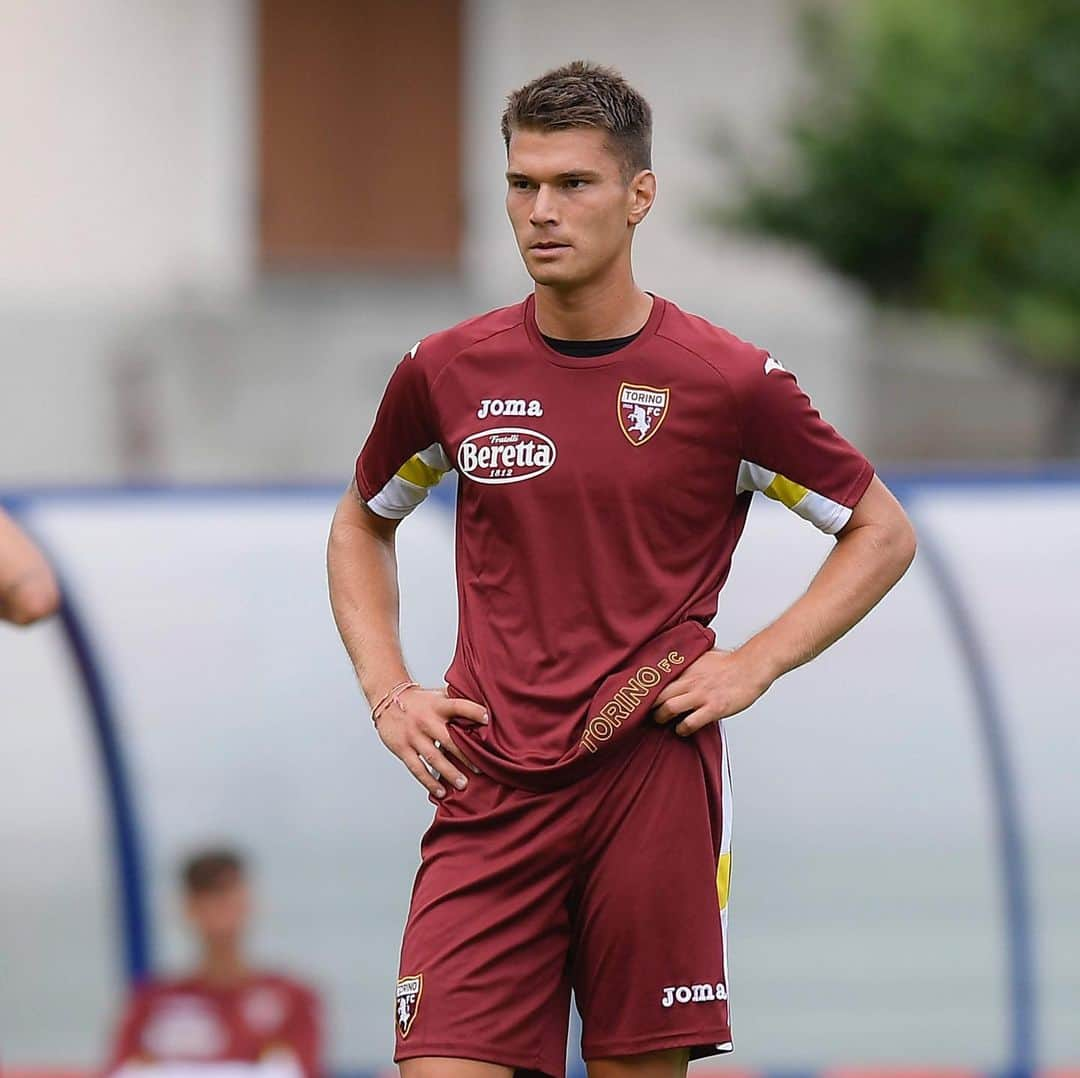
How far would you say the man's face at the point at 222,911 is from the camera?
691cm

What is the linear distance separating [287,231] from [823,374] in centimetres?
412

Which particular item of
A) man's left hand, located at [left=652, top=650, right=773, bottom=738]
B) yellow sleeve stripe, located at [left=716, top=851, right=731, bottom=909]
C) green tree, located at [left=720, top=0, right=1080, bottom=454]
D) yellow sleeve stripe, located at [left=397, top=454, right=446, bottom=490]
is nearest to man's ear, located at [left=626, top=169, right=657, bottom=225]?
yellow sleeve stripe, located at [left=397, top=454, right=446, bottom=490]

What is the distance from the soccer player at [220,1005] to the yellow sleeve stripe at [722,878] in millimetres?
3256

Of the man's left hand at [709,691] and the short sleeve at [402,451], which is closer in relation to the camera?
the man's left hand at [709,691]

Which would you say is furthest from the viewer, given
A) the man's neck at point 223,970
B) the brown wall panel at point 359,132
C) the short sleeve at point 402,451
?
the brown wall panel at point 359,132

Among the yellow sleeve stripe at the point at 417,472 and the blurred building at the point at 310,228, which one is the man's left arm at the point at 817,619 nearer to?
the yellow sleeve stripe at the point at 417,472

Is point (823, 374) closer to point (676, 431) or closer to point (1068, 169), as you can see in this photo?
point (1068, 169)

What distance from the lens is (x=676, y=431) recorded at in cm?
373

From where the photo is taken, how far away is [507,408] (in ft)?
12.3

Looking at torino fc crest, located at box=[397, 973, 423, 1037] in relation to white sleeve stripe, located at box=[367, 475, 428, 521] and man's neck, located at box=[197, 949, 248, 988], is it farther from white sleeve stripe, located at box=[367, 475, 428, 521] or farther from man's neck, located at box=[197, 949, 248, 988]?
man's neck, located at box=[197, 949, 248, 988]

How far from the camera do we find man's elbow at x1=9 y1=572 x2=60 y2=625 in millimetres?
4121

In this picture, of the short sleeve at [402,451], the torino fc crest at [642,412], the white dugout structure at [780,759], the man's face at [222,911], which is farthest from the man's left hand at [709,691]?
the man's face at [222,911]

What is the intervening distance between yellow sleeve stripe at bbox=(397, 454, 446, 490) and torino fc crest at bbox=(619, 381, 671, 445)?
435mm

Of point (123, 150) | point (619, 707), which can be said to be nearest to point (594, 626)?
point (619, 707)
